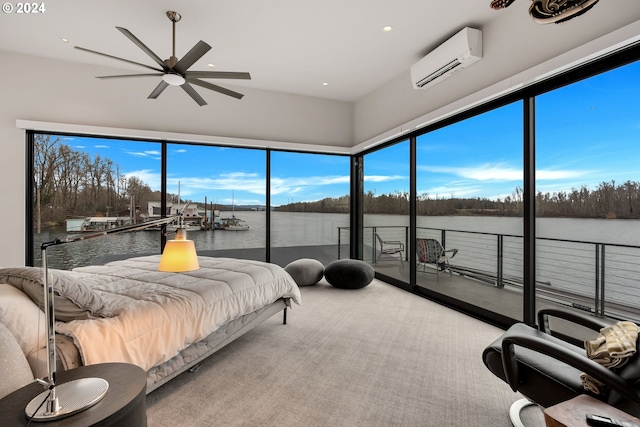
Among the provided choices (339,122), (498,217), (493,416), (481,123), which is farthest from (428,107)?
(493,416)

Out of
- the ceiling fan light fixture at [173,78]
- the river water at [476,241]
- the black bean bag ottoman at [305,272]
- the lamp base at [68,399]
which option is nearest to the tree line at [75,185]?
the river water at [476,241]

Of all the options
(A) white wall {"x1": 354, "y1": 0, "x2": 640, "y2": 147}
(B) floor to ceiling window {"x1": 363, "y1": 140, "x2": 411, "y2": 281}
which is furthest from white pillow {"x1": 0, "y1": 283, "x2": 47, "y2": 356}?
(B) floor to ceiling window {"x1": 363, "y1": 140, "x2": 411, "y2": 281}

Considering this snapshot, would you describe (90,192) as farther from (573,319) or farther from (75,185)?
(573,319)

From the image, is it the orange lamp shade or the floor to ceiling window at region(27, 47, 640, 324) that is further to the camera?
the floor to ceiling window at region(27, 47, 640, 324)

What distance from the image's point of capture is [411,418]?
73.1 inches

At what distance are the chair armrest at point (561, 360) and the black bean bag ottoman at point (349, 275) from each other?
9.52ft

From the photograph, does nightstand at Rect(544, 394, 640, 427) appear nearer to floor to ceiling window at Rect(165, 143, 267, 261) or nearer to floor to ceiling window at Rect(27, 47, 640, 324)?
floor to ceiling window at Rect(27, 47, 640, 324)

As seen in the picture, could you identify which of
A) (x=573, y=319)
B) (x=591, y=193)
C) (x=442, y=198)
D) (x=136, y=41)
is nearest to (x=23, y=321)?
(x=136, y=41)

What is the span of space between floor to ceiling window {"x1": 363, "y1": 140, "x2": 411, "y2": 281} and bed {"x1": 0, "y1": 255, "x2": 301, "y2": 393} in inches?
110

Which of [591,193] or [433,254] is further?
[433,254]

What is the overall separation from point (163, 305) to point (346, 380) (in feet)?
4.42

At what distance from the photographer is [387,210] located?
5.38m

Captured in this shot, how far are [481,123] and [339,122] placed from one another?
2.86 m

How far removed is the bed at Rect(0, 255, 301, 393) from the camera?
5.01ft
